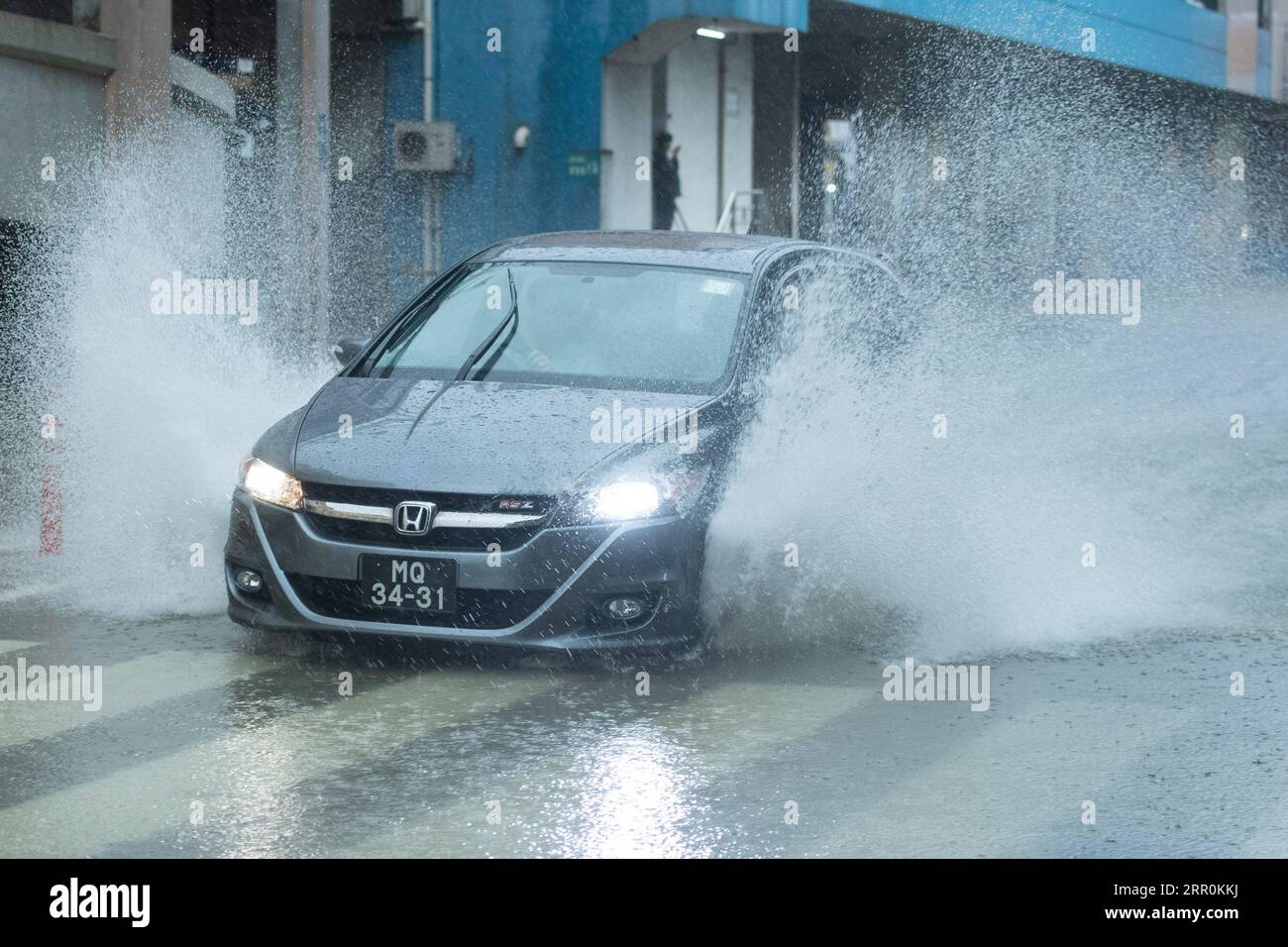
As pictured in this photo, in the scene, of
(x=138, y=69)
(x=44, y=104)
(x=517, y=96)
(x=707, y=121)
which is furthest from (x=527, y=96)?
(x=44, y=104)

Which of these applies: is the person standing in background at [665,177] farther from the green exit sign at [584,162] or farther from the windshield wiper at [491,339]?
the windshield wiper at [491,339]

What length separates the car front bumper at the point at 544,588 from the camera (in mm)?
6395

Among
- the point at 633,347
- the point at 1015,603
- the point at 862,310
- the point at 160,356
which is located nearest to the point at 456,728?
the point at 633,347

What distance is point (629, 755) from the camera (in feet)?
18.3

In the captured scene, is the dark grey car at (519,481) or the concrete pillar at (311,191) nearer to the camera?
the dark grey car at (519,481)

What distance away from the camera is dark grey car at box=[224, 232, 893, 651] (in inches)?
253

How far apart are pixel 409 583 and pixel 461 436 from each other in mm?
636

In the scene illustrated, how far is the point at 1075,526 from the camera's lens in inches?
364

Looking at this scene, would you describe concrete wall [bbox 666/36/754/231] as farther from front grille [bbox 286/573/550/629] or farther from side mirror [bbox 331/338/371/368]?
front grille [bbox 286/573/550/629]

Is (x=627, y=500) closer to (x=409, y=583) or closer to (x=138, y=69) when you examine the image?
(x=409, y=583)

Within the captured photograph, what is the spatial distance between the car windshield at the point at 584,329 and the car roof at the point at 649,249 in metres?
0.09

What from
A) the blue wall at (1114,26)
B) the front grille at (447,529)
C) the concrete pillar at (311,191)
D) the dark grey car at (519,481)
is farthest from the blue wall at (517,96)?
the front grille at (447,529)

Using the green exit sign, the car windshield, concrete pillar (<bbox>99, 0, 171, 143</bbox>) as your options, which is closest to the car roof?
the car windshield

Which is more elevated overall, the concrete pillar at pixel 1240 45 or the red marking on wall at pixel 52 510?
the concrete pillar at pixel 1240 45
